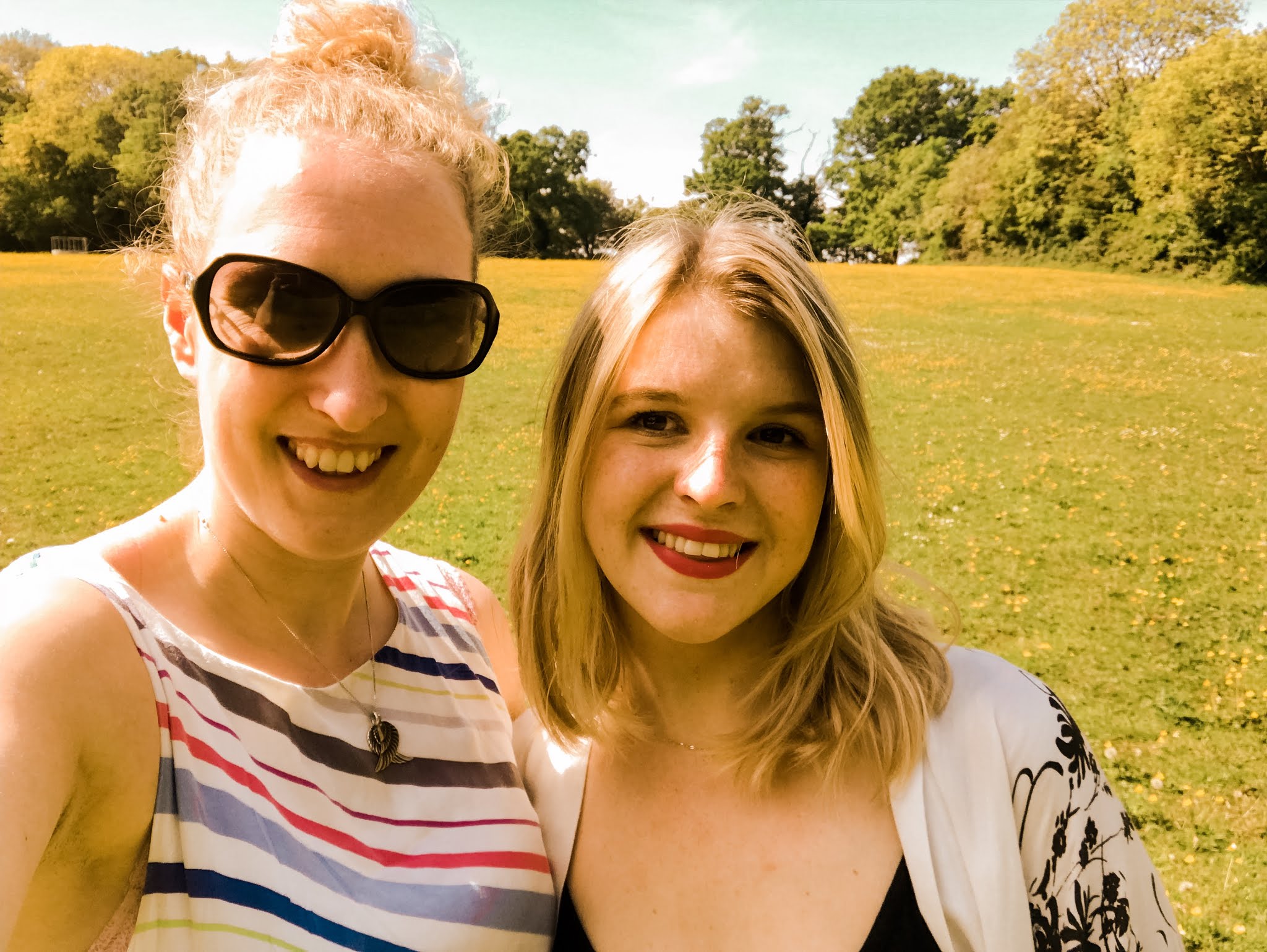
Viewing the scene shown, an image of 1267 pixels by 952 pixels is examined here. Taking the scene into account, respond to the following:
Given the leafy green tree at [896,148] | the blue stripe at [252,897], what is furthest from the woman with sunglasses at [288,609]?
the leafy green tree at [896,148]

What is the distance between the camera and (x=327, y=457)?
6.02 ft

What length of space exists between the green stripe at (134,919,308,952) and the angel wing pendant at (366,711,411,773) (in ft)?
1.34

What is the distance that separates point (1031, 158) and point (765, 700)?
51235mm

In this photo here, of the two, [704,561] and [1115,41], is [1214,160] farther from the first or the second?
[704,561]

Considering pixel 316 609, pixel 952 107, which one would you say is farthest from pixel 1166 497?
pixel 952 107

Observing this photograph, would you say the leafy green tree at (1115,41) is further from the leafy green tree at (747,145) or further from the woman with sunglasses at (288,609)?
the woman with sunglasses at (288,609)

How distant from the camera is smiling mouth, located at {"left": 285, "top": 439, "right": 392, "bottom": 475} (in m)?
1.83

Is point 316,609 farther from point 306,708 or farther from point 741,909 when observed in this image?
point 741,909

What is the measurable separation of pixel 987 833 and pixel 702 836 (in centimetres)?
67

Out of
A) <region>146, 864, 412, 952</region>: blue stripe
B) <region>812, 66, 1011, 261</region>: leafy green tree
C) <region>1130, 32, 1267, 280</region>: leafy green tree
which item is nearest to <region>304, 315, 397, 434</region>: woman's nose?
<region>146, 864, 412, 952</region>: blue stripe

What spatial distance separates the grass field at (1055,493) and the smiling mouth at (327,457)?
950 millimetres

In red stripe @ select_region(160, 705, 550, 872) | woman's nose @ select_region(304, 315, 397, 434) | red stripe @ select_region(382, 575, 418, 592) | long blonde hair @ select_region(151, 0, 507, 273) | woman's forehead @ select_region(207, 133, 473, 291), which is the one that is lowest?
red stripe @ select_region(160, 705, 550, 872)

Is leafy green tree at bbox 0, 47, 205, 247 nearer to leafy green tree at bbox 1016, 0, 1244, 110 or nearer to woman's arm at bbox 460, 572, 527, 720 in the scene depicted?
woman's arm at bbox 460, 572, 527, 720

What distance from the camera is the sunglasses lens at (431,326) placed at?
1.85 metres
